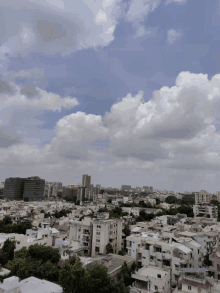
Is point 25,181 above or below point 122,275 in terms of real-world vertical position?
above

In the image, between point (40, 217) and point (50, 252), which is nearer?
point (50, 252)

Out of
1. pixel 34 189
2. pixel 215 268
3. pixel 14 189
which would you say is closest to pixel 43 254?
pixel 215 268

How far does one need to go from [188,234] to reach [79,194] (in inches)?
2537

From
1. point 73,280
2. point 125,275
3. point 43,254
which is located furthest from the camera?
point 43,254

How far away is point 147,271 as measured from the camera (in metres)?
13.1

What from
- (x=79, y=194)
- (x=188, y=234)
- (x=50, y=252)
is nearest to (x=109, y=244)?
→ (x=50, y=252)

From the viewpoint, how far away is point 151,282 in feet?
39.5

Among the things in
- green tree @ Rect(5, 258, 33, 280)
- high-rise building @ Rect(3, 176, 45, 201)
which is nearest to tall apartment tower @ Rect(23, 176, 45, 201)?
high-rise building @ Rect(3, 176, 45, 201)

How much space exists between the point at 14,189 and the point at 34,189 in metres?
6.85

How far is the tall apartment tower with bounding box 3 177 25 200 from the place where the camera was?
77.5 metres

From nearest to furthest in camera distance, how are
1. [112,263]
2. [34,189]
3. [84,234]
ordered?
[112,263]
[84,234]
[34,189]

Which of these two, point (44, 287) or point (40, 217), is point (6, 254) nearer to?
point (44, 287)

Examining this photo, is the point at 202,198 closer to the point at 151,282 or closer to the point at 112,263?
the point at 112,263

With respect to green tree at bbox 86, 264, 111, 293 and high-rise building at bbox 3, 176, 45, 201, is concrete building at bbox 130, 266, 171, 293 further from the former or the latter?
high-rise building at bbox 3, 176, 45, 201
